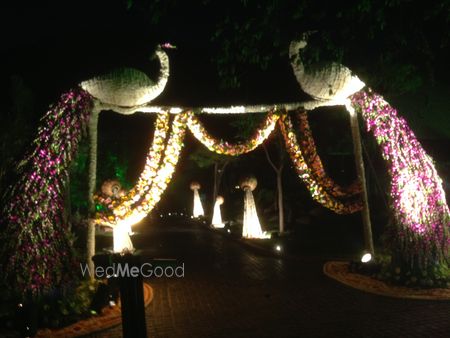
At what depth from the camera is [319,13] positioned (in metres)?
5.84

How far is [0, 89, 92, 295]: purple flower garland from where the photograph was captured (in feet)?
20.3

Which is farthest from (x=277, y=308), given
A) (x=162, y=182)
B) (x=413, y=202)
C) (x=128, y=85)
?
(x=128, y=85)

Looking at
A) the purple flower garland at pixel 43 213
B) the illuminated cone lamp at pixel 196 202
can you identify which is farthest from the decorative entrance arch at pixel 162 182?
the illuminated cone lamp at pixel 196 202

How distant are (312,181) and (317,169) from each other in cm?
32

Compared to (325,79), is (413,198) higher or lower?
lower

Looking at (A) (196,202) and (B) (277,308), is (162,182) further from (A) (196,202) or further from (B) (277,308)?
(A) (196,202)

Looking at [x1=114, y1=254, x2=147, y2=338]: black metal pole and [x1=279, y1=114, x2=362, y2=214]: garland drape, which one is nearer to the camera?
[x1=114, y1=254, x2=147, y2=338]: black metal pole

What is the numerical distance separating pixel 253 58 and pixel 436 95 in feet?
27.0

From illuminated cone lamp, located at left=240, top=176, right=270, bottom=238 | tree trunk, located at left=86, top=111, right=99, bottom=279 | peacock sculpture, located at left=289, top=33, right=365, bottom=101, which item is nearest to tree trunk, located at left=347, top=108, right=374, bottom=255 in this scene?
peacock sculpture, located at left=289, top=33, right=365, bottom=101

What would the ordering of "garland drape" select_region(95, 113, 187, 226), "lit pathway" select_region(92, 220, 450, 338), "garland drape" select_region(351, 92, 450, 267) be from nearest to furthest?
1. "lit pathway" select_region(92, 220, 450, 338)
2. "garland drape" select_region(351, 92, 450, 267)
3. "garland drape" select_region(95, 113, 187, 226)

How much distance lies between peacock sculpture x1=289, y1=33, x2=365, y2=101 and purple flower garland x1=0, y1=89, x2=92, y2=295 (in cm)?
433

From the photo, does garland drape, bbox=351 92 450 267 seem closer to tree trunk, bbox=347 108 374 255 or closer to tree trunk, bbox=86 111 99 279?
tree trunk, bbox=347 108 374 255

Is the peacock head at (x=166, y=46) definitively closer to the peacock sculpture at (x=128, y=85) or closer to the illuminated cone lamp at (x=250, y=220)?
the peacock sculpture at (x=128, y=85)

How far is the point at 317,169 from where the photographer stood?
973 centimetres
